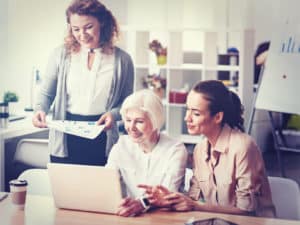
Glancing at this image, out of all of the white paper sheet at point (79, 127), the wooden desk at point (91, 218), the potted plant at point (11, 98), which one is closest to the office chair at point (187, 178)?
the wooden desk at point (91, 218)

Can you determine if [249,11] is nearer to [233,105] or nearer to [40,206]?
[233,105]

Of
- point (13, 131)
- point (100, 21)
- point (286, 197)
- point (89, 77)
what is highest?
point (100, 21)

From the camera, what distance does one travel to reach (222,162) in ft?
8.28

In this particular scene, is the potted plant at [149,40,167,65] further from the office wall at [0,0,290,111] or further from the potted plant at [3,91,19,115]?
the potted plant at [3,91,19,115]

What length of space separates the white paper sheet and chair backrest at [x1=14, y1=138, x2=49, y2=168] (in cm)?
11

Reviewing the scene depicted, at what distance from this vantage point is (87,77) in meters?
2.78

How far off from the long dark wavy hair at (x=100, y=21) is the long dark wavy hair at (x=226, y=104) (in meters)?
0.53

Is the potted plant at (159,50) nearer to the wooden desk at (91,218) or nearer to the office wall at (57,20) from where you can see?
the office wall at (57,20)

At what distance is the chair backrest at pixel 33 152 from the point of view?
289cm

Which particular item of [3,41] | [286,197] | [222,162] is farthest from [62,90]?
[286,197]

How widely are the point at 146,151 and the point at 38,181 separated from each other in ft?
1.97

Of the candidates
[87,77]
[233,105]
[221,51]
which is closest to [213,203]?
[233,105]

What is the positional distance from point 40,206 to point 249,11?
1.29m

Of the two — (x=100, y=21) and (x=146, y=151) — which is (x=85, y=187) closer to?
(x=146, y=151)
